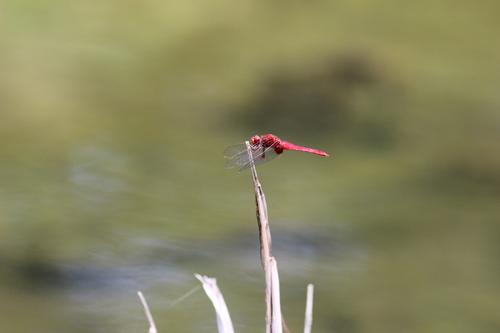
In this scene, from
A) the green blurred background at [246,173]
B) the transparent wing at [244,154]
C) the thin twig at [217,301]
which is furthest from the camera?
the green blurred background at [246,173]

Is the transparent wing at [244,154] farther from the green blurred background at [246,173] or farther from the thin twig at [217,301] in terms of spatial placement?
the thin twig at [217,301]

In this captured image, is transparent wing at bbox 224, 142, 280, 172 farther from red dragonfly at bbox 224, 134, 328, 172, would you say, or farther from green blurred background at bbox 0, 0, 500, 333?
green blurred background at bbox 0, 0, 500, 333

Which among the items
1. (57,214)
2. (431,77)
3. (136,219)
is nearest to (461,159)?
(431,77)

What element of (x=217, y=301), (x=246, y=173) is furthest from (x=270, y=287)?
(x=246, y=173)

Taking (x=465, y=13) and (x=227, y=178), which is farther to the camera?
(x=465, y=13)

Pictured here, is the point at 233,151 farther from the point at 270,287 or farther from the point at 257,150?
the point at 270,287

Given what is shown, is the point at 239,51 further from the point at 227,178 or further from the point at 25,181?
the point at 25,181

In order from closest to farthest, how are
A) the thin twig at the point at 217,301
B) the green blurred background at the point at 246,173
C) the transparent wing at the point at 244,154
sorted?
the thin twig at the point at 217,301, the transparent wing at the point at 244,154, the green blurred background at the point at 246,173

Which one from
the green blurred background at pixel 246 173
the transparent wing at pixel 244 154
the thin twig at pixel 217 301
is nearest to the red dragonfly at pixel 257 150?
the transparent wing at pixel 244 154

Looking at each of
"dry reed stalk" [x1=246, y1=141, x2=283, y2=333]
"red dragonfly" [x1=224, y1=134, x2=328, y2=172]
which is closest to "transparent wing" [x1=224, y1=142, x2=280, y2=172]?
"red dragonfly" [x1=224, y1=134, x2=328, y2=172]
